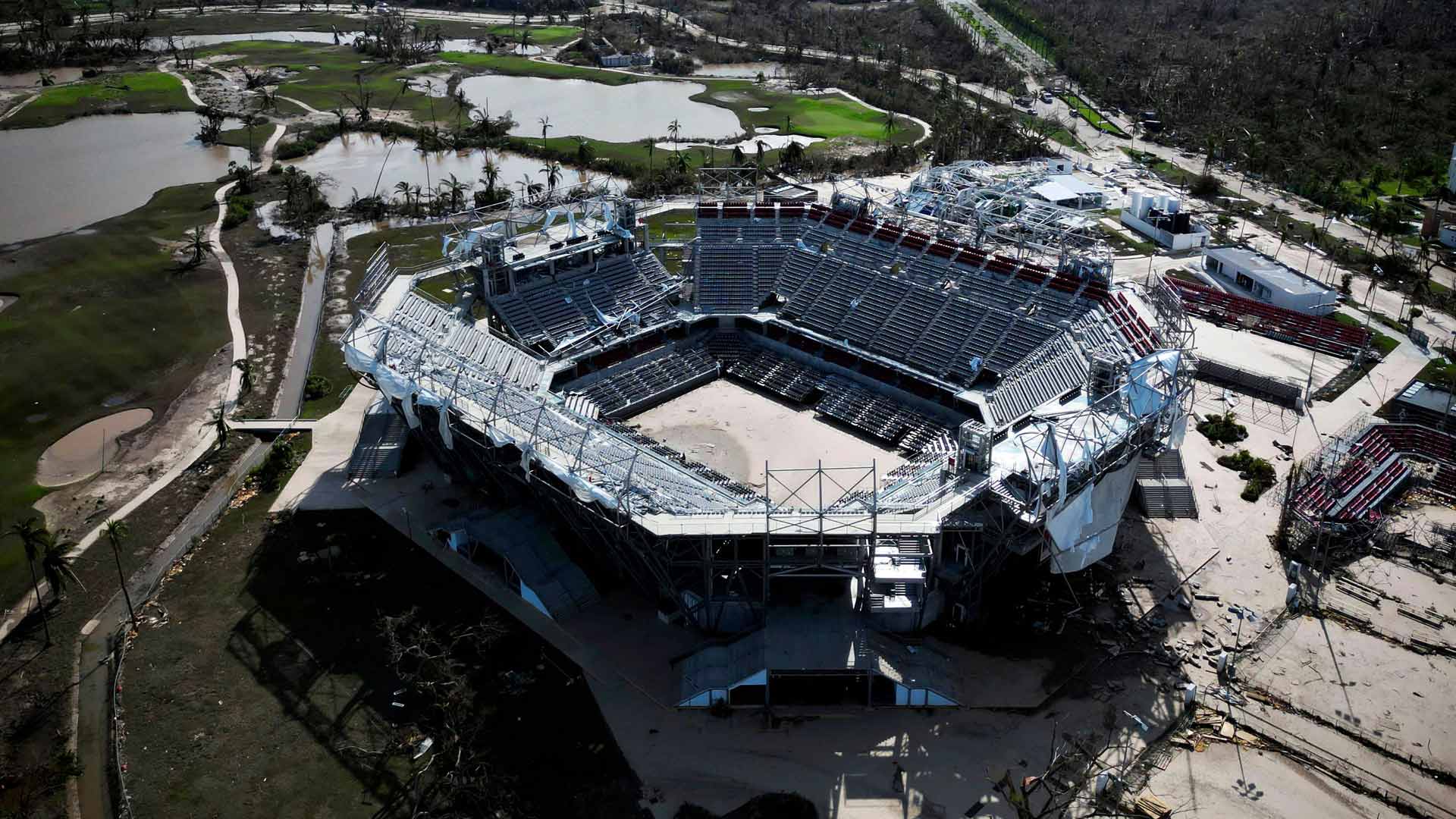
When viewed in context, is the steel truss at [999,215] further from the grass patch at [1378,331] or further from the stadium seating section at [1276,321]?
the grass patch at [1378,331]

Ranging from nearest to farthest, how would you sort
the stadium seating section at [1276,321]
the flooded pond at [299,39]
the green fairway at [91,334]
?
1. the green fairway at [91,334]
2. the stadium seating section at [1276,321]
3. the flooded pond at [299,39]

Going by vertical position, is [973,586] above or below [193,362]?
above

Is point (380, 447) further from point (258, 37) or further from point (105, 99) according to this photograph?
point (258, 37)

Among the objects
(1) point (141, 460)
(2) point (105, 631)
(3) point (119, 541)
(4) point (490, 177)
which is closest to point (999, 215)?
(4) point (490, 177)

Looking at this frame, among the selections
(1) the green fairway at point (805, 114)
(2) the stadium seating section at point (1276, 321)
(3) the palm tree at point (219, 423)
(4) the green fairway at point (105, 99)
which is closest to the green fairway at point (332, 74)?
(4) the green fairway at point (105, 99)

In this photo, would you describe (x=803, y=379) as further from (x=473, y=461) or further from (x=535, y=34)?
(x=535, y=34)

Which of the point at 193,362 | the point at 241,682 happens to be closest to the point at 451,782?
the point at 241,682
